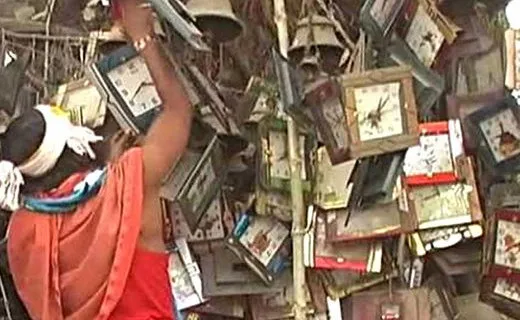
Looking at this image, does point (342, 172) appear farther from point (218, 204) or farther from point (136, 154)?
point (136, 154)

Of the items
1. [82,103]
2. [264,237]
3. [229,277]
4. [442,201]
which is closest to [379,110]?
[442,201]

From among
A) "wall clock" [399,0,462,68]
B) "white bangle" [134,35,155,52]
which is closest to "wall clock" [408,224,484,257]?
"wall clock" [399,0,462,68]

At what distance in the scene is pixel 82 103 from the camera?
2.52 m

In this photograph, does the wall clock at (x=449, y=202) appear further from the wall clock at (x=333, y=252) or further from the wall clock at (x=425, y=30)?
the wall clock at (x=425, y=30)

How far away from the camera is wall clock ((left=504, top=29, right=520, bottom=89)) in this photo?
2434mm

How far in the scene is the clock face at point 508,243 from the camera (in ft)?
8.18

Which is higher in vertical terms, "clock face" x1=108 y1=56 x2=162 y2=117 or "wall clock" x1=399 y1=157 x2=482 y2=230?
"clock face" x1=108 y1=56 x2=162 y2=117

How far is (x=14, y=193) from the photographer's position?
2.30 m

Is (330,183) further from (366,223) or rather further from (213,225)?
(213,225)

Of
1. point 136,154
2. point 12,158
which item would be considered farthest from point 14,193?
point 136,154

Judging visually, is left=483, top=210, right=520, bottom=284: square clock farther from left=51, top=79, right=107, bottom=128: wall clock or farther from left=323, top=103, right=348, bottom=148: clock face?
left=51, top=79, right=107, bottom=128: wall clock

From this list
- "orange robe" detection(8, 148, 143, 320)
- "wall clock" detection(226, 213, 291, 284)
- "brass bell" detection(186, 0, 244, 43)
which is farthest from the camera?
"wall clock" detection(226, 213, 291, 284)

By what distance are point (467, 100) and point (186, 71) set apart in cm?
65

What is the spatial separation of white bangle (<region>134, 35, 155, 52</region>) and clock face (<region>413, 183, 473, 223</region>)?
67cm
